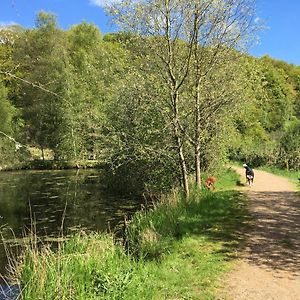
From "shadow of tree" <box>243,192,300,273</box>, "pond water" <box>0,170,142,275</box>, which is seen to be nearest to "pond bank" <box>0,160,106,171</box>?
"pond water" <box>0,170,142,275</box>

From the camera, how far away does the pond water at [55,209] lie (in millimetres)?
17573

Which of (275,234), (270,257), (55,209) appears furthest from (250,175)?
(270,257)

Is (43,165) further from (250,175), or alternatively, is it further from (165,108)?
(165,108)

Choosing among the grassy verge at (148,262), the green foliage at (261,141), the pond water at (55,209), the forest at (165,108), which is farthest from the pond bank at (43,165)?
the grassy verge at (148,262)

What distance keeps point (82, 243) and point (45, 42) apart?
5148cm

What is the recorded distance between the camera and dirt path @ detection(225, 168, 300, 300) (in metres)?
8.10

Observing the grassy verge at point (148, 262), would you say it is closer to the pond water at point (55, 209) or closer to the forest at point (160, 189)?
the forest at point (160, 189)

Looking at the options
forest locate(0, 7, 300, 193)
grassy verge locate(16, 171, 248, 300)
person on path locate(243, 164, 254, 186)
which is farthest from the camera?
person on path locate(243, 164, 254, 186)

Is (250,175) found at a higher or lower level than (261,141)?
lower

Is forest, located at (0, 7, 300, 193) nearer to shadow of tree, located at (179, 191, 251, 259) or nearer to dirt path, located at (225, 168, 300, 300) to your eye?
shadow of tree, located at (179, 191, 251, 259)

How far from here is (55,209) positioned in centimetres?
2297

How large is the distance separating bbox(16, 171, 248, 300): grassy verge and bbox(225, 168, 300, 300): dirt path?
1.33ft

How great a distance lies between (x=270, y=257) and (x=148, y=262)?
2767 mm

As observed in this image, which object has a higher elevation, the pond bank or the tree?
the tree
